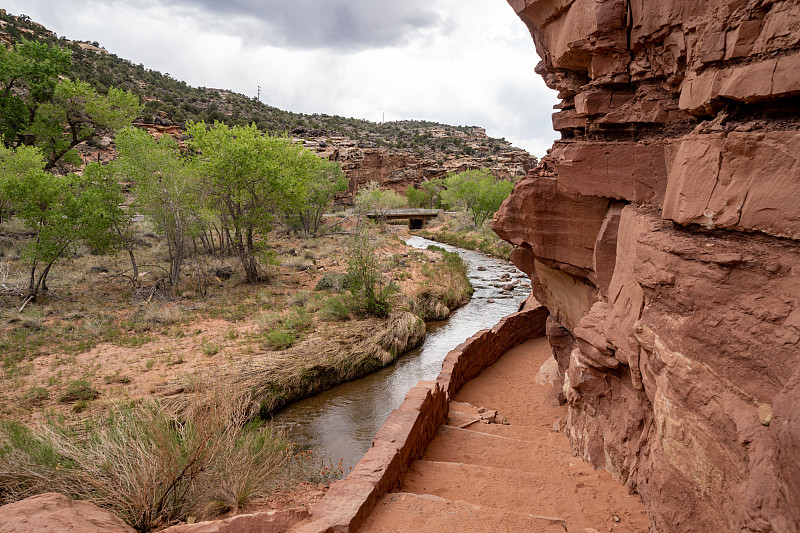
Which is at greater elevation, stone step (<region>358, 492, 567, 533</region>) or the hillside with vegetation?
the hillside with vegetation

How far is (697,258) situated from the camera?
3283mm

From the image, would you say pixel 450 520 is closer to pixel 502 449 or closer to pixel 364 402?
pixel 502 449

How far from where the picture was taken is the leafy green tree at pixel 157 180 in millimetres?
16484

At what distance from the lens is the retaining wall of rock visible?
4148 millimetres

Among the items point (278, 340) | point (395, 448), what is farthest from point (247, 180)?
point (395, 448)

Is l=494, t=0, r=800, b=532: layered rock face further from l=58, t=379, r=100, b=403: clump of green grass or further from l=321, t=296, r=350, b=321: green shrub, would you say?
l=321, t=296, r=350, b=321: green shrub

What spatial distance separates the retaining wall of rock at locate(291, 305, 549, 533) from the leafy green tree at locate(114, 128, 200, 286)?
12.9 meters

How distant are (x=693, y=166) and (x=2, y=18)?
192 feet

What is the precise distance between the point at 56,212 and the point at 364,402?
12503 mm

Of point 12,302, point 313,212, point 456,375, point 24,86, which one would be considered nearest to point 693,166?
point 456,375

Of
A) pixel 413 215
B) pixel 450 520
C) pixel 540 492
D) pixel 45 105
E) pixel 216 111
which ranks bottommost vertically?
pixel 540 492

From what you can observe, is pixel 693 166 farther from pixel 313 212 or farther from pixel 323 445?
pixel 313 212

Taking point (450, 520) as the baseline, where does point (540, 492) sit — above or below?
below

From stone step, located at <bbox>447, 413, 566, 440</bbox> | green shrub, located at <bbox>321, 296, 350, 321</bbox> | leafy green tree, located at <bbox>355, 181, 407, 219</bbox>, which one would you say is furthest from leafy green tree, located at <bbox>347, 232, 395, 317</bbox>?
leafy green tree, located at <bbox>355, 181, 407, 219</bbox>
